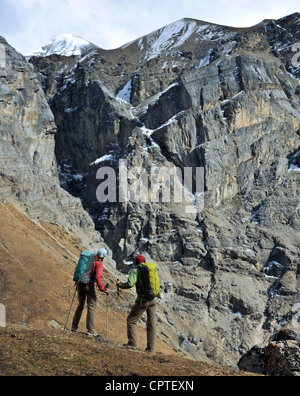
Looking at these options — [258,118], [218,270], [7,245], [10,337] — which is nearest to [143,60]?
[258,118]

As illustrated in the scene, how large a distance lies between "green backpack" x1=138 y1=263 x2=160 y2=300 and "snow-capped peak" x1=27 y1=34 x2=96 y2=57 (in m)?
129

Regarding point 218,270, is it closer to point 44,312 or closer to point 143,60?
A: point 44,312

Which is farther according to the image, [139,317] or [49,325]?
[49,325]

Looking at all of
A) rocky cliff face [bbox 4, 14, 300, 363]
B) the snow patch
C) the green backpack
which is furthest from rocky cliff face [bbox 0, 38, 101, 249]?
the green backpack

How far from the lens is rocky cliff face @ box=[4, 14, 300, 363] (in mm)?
74375

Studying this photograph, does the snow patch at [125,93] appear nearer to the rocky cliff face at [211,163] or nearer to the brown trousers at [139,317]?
the rocky cliff face at [211,163]

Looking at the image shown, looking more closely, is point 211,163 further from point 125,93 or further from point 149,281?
point 149,281

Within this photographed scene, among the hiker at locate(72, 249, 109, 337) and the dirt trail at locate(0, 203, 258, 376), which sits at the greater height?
the hiker at locate(72, 249, 109, 337)

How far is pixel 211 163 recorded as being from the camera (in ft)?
289

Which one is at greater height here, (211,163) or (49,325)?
(211,163)

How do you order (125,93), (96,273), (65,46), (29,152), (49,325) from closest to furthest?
(96,273), (49,325), (29,152), (125,93), (65,46)

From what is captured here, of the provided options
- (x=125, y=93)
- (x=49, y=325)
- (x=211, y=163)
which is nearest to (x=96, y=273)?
(x=49, y=325)

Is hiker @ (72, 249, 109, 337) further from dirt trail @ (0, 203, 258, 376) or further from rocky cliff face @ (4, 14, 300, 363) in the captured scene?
rocky cliff face @ (4, 14, 300, 363)

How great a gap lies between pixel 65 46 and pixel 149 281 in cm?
14074
